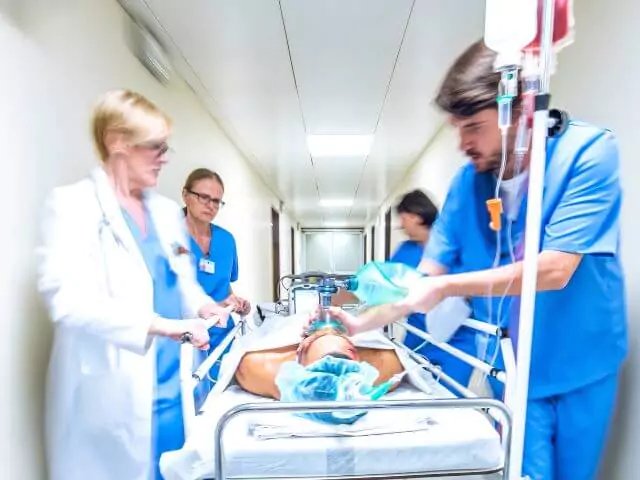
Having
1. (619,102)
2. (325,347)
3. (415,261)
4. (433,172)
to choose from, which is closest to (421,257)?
(415,261)

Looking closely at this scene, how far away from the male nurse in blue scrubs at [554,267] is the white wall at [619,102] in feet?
0.10

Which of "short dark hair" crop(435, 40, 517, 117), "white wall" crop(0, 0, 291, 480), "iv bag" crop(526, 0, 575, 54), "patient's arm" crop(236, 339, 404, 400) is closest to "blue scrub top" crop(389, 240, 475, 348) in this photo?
"patient's arm" crop(236, 339, 404, 400)

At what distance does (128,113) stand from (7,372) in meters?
0.60

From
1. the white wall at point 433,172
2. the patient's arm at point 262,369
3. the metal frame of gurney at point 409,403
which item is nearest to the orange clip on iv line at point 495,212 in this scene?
the white wall at point 433,172

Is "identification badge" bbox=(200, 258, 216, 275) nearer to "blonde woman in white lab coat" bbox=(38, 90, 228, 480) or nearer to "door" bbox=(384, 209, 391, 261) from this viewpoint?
"blonde woman in white lab coat" bbox=(38, 90, 228, 480)

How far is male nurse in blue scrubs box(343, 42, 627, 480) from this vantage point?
2.54 feet

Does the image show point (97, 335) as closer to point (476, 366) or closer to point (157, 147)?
point (157, 147)

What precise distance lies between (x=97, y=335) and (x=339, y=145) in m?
0.82

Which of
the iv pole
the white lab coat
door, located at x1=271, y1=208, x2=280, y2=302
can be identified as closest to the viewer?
the iv pole

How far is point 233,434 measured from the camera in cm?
78

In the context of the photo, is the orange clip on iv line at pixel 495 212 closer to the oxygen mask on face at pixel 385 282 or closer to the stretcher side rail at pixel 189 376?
the oxygen mask on face at pixel 385 282

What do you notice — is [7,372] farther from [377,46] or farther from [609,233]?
[609,233]

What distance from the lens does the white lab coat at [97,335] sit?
2.56ft

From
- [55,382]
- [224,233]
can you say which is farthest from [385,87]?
[55,382]
